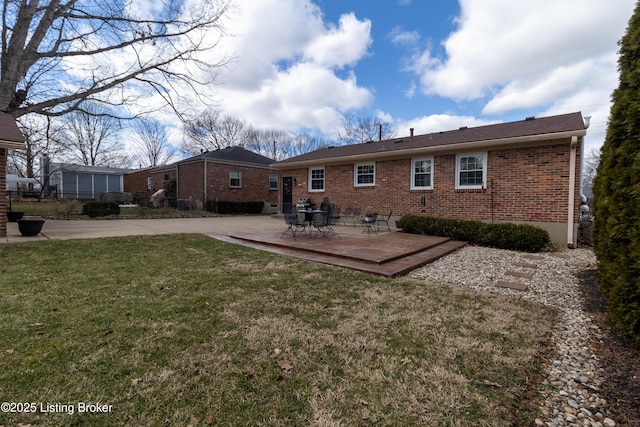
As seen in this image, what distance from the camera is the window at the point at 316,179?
49.1ft

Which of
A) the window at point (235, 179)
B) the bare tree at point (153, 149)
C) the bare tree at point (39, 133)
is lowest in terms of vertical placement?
the window at point (235, 179)

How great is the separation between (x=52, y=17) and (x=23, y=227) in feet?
27.4

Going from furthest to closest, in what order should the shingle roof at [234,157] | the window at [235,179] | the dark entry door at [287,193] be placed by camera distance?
the window at [235,179] → the shingle roof at [234,157] → the dark entry door at [287,193]

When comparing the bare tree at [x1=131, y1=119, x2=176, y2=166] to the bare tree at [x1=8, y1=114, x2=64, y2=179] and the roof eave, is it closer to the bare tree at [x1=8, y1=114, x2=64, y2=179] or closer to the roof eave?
the bare tree at [x1=8, y1=114, x2=64, y2=179]

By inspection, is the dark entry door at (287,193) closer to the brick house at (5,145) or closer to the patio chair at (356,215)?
the patio chair at (356,215)

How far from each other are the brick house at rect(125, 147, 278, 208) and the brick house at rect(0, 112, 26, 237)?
457 inches

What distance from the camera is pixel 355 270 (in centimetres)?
533

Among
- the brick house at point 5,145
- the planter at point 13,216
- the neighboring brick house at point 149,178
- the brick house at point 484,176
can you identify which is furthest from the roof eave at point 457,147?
the neighboring brick house at point 149,178

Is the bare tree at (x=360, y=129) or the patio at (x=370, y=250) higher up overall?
the bare tree at (x=360, y=129)

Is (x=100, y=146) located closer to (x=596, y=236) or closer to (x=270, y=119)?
(x=270, y=119)

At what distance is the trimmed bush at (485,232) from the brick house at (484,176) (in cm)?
149

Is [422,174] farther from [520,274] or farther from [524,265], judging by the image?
[520,274]

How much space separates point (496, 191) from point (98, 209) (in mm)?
17940

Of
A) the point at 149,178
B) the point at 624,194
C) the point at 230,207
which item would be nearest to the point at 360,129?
the point at 230,207
